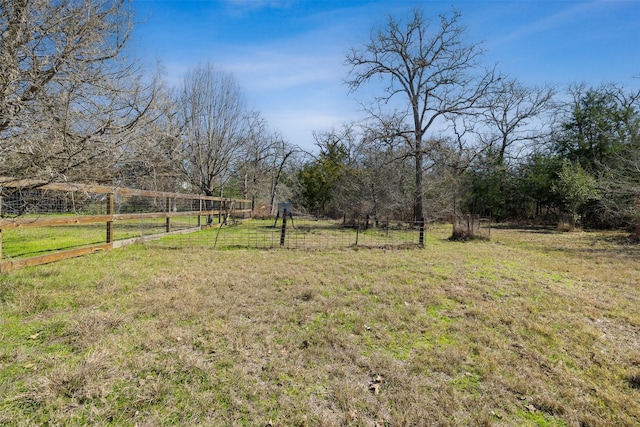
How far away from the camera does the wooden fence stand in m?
2.92

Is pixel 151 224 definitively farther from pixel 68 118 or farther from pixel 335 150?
pixel 335 150

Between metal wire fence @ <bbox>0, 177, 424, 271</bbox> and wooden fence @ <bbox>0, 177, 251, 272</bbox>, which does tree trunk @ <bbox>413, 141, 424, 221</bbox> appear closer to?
metal wire fence @ <bbox>0, 177, 424, 271</bbox>

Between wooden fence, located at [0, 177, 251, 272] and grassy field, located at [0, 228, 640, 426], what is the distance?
0.90 metres

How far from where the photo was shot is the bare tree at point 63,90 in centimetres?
226

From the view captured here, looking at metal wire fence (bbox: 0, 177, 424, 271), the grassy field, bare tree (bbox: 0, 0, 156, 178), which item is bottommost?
the grassy field

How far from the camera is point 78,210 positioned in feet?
12.8

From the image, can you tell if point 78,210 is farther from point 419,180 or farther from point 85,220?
point 419,180

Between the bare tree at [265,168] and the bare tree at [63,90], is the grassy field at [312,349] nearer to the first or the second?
the bare tree at [63,90]

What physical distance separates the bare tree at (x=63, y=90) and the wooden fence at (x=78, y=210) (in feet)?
1.26

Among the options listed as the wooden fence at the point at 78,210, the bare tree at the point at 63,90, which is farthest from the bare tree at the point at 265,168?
the bare tree at the point at 63,90

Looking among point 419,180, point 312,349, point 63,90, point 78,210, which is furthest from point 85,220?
point 419,180

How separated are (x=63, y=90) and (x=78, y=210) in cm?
194

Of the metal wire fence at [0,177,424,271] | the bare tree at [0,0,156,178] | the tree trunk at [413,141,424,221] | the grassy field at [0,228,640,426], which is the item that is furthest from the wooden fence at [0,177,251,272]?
the tree trunk at [413,141,424,221]

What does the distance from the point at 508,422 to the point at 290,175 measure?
2432cm
